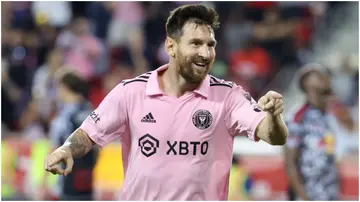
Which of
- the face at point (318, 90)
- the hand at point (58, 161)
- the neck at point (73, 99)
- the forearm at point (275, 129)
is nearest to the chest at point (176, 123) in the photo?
the forearm at point (275, 129)

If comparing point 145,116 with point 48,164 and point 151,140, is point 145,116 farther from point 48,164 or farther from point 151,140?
point 48,164

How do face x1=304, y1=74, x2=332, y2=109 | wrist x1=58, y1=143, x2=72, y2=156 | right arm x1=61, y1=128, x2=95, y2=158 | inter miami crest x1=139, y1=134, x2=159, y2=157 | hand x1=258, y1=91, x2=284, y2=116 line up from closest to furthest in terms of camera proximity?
1. hand x1=258, y1=91, x2=284, y2=116
2. wrist x1=58, y1=143, x2=72, y2=156
3. right arm x1=61, y1=128, x2=95, y2=158
4. inter miami crest x1=139, y1=134, x2=159, y2=157
5. face x1=304, y1=74, x2=332, y2=109

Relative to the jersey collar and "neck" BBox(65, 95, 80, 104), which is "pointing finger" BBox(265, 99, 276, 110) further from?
"neck" BBox(65, 95, 80, 104)

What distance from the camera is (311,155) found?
904 centimetres

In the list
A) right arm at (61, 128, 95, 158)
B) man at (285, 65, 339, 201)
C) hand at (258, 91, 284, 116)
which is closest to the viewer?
hand at (258, 91, 284, 116)

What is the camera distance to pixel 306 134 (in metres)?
9.09

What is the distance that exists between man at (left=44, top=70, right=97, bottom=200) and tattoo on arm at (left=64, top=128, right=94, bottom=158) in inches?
150

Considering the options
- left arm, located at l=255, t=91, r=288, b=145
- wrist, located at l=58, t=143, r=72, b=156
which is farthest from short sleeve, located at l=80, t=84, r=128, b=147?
left arm, located at l=255, t=91, r=288, b=145

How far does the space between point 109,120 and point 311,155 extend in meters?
3.72

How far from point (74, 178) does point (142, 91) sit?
4187 millimetres

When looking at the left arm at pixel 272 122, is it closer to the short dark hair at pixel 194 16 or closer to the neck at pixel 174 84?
the neck at pixel 174 84

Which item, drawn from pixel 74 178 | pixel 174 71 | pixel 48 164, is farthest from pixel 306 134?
pixel 48 164

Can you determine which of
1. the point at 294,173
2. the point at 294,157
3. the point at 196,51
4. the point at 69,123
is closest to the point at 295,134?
the point at 294,157

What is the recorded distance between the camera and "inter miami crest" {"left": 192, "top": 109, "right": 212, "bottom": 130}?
5699 millimetres
